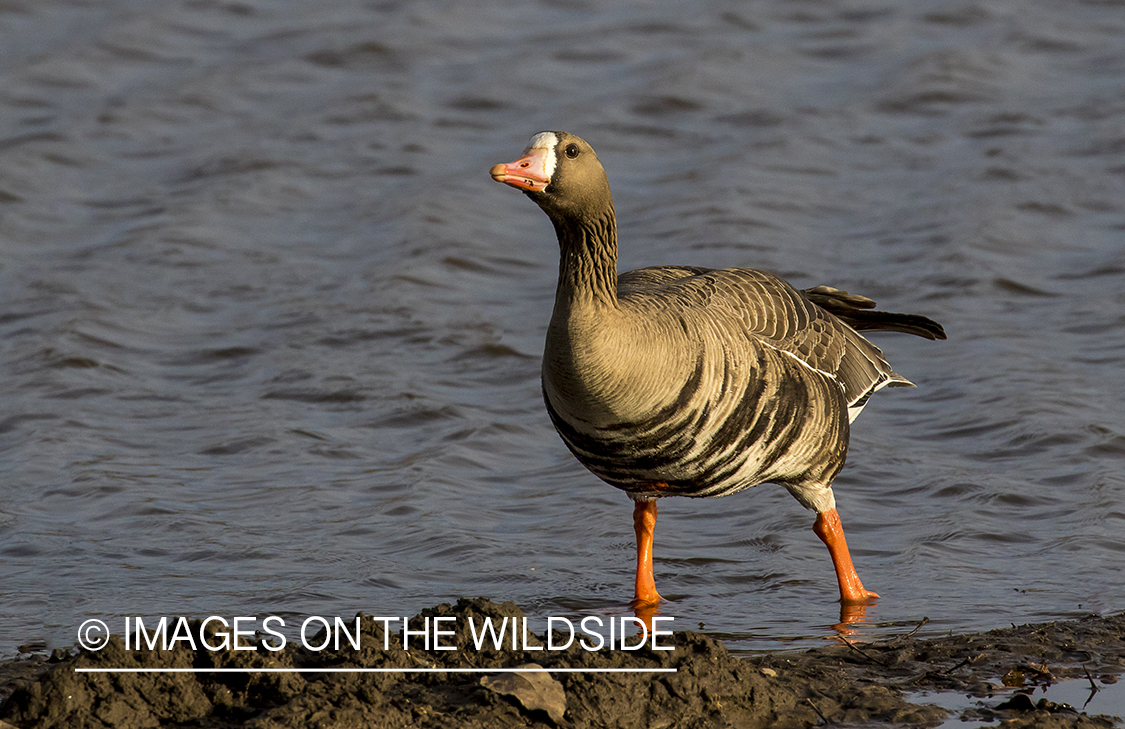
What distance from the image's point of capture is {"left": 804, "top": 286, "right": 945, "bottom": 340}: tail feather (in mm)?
9078

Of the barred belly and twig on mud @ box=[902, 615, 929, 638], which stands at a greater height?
the barred belly

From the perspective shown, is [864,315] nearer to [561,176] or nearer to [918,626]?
[918,626]

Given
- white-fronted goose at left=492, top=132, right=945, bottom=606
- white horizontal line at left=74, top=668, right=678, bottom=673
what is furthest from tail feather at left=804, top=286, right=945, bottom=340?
white horizontal line at left=74, top=668, right=678, bottom=673

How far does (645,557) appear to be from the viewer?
8.16 meters

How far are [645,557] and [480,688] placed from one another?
2.76 meters

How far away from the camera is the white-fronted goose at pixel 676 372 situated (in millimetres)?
6824

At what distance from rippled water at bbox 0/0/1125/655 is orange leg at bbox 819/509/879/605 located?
0.43 ft

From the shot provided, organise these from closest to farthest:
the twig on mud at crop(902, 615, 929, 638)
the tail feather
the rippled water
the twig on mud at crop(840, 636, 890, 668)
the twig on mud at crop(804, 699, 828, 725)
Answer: the twig on mud at crop(804, 699, 828, 725), the twig on mud at crop(840, 636, 890, 668), the twig on mud at crop(902, 615, 929, 638), the rippled water, the tail feather

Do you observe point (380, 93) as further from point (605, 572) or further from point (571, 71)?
Answer: point (605, 572)

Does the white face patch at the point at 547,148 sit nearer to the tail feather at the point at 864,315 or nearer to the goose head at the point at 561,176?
the goose head at the point at 561,176

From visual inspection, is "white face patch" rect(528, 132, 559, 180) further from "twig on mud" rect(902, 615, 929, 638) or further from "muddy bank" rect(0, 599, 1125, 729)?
"twig on mud" rect(902, 615, 929, 638)

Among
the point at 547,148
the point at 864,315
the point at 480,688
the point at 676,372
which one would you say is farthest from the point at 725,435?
the point at 864,315

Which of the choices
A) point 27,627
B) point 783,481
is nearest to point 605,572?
point 783,481

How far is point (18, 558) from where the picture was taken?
27.5 feet
